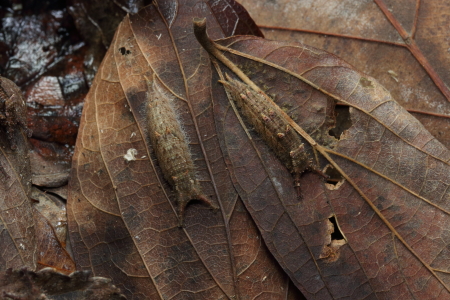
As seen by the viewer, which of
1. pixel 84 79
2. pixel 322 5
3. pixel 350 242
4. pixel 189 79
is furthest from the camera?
pixel 84 79

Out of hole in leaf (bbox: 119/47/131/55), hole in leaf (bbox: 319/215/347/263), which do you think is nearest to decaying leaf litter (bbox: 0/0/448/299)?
hole in leaf (bbox: 319/215/347/263)

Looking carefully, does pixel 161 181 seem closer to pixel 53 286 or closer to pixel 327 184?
pixel 53 286

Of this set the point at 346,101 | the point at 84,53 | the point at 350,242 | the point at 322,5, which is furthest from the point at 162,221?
the point at 322,5

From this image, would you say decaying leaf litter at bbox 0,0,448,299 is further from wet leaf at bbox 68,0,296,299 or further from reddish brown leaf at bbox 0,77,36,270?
reddish brown leaf at bbox 0,77,36,270

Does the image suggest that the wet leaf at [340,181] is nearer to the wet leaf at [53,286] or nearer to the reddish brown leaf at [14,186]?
the wet leaf at [53,286]

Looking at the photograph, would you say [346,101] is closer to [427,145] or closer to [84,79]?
[427,145]

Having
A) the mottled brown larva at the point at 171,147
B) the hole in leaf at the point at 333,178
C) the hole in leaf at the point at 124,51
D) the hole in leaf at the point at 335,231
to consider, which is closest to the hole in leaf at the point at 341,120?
the hole in leaf at the point at 333,178
